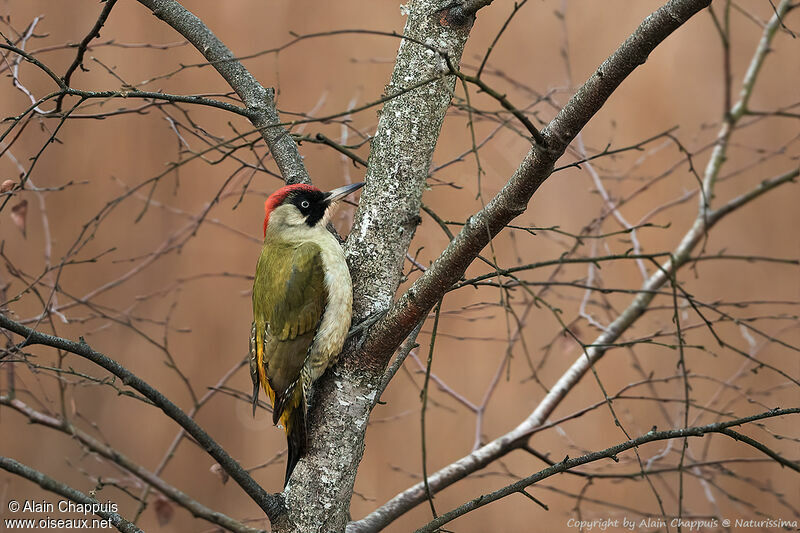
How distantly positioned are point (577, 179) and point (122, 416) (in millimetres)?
2048

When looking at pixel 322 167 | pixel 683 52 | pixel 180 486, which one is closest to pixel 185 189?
pixel 322 167

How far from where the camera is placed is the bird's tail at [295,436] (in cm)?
137

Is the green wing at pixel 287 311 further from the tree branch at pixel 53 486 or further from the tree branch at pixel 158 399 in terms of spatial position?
the tree branch at pixel 53 486

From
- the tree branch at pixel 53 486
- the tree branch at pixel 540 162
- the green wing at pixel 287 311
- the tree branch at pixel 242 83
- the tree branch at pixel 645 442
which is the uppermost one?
the tree branch at pixel 242 83

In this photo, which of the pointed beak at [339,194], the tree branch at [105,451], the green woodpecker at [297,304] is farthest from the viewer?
the pointed beak at [339,194]

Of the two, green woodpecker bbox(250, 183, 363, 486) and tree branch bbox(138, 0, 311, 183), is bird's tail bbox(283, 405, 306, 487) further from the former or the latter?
tree branch bbox(138, 0, 311, 183)

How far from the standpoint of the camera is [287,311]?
1687 mm

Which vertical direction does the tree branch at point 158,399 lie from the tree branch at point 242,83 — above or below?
below

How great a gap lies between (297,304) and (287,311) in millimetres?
30

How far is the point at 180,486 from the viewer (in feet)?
9.34

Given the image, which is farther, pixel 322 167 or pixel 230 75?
pixel 322 167

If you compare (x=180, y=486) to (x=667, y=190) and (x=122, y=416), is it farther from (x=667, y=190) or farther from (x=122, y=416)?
(x=667, y=190)

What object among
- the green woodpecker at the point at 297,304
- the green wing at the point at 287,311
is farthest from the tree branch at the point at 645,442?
the green wing at the point at 287,311

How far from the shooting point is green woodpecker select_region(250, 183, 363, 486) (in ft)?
4.89
